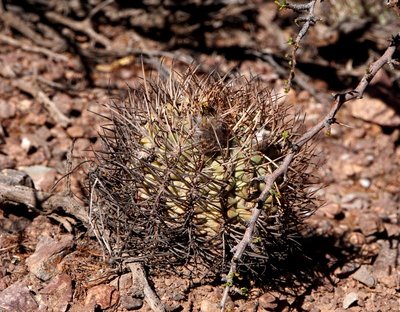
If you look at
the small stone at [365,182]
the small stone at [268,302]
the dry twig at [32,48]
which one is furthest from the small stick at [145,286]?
the dry twig at [32,48]

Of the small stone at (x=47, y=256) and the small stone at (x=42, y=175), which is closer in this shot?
the small stone at (x=47, y=256)

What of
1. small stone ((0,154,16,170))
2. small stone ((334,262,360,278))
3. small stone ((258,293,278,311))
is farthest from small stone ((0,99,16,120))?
small stone ((334,262,360,278))

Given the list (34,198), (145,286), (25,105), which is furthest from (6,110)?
(145,286)

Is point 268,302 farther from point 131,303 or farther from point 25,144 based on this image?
point 25,144

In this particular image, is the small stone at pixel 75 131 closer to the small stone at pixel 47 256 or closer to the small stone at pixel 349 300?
the small stone at pixel 47 256

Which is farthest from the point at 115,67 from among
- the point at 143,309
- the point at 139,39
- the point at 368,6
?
the point at 143,309
